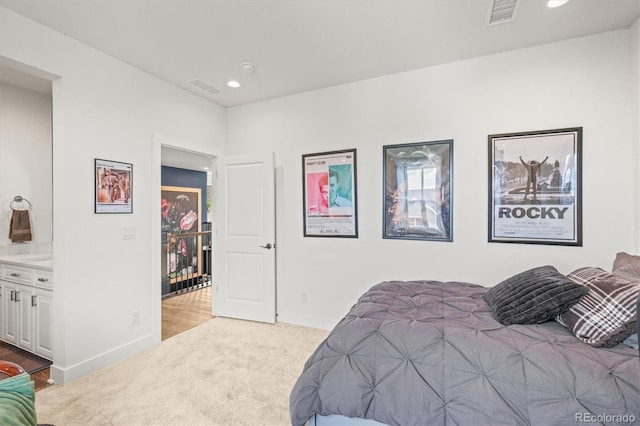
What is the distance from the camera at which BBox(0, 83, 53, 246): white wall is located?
3227 millimetres

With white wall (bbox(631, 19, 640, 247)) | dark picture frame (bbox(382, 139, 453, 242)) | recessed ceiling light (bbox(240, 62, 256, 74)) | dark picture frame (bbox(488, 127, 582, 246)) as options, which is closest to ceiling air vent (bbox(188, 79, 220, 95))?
recessed ceiling light (bbox(240, 62, 256, 74))

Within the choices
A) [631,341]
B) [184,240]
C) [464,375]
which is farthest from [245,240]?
[631,341]

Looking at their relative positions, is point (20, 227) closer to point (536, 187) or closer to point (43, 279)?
point (43, 279)

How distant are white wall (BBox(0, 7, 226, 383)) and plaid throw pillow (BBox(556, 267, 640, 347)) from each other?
3.37 metres

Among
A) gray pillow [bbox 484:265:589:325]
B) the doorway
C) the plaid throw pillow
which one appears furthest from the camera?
the doorway

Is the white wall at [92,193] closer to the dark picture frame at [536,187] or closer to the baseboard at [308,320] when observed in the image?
the baseboard at [308,320]

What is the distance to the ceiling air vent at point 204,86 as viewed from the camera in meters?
3.34

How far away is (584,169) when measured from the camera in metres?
2.52

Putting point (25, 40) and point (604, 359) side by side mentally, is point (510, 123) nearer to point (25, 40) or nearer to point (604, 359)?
point (604, 359)

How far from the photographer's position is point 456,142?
2947 millimetres

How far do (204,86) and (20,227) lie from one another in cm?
248

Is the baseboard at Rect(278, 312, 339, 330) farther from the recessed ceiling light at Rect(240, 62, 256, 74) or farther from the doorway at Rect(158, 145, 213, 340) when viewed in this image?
the recessed ceiling light at Rect(240, 62, 256, 74)

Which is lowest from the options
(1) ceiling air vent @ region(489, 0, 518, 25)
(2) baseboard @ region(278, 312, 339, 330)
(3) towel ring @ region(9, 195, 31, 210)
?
(2) baseboard @ region(278, 312, 339, 330)

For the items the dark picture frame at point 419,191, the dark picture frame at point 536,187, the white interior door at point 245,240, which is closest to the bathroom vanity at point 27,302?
the white interior door at point 245,240
